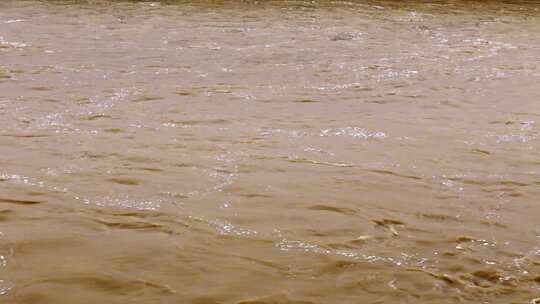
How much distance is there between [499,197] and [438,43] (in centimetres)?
400

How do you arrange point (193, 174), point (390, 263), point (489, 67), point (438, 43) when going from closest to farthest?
point (390, 263) → point (193, 174) → point (489, 67) → point (438, 43)

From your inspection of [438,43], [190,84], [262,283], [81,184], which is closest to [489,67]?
[438,43]

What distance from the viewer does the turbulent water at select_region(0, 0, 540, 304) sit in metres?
2.17

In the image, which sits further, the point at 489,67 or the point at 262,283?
the point at 489,67

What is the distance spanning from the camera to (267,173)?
3.09 metres

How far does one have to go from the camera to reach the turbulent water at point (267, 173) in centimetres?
217

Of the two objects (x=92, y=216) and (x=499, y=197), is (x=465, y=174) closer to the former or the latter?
(x=499, y=197)

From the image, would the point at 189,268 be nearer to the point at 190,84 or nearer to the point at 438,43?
the point at 190,84

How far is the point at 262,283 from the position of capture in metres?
2.14

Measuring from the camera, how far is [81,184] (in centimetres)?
288

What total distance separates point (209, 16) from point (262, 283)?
246 inches

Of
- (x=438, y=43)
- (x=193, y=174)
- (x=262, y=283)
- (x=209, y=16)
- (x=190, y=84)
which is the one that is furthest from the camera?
(x=209, y=16)

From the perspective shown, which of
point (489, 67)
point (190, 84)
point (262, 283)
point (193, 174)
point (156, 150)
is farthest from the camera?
point (489, 67)

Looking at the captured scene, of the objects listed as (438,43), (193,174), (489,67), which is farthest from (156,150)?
(438,43)
